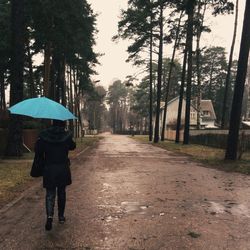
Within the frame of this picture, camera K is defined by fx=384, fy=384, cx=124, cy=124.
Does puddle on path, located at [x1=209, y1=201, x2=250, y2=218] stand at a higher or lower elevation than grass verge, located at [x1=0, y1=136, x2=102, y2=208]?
higher

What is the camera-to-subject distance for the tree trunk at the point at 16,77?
1777 cm

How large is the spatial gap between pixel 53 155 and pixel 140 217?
6.82ft

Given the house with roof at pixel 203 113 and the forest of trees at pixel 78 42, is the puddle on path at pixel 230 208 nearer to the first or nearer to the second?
the forest of trees at pixel 78 42

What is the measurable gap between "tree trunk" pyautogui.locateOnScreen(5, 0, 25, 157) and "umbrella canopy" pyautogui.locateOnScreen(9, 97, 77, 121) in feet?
37.0

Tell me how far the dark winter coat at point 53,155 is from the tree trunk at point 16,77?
11804 mm

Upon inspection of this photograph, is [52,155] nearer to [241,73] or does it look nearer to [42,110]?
[42,110]

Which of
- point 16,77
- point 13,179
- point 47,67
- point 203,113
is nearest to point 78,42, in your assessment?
point 47,67

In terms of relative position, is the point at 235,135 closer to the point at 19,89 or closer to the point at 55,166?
the point at 19,89

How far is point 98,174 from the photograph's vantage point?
1377cm

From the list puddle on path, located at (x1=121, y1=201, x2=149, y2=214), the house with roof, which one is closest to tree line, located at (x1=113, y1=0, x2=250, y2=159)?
puddle on path, located at (x1=121, y1=201, x2=149, y2=214)

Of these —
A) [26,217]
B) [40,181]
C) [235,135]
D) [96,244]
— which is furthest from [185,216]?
[235,135]

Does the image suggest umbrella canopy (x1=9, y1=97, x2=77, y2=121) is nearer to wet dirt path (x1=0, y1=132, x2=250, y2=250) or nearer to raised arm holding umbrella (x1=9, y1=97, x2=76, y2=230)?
raised arm holding umbrella (x1=9, y1=97, x2=76, y2=230)

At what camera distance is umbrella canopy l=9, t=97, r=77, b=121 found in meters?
6.45

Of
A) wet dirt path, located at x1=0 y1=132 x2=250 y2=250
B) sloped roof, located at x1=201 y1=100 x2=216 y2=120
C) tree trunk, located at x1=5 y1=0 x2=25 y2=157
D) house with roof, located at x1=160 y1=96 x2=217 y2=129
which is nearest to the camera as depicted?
wet dirt path, located at x1=0 y1=132 x2=250 y2=250
